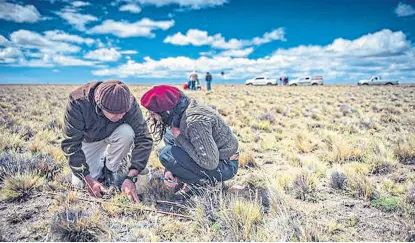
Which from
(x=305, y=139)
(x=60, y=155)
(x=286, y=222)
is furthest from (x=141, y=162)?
(x=305, y=139)

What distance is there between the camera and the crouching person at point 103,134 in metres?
3.09

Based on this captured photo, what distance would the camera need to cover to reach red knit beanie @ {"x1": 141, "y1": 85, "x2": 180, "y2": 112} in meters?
3.07

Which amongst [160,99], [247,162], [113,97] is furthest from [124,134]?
[247,162]

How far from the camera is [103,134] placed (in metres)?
3.81

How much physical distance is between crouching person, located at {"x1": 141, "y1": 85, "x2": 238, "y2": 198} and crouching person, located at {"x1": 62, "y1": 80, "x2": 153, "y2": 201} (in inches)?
10.9

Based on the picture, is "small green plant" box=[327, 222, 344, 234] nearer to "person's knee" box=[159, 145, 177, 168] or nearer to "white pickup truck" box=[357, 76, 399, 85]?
"person's knee" box=[159, 145, 177, 168]

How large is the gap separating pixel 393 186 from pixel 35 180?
4.51 metres

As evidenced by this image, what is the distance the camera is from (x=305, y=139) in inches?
265

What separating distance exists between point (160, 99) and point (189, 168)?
920 millimetres

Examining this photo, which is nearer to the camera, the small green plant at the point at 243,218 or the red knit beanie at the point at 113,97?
the small green plant at the point at 243,218

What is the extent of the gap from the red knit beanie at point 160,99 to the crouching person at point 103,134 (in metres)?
0.23

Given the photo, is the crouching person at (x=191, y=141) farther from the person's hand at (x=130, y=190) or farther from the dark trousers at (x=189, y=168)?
the person's hand at (x=130, y=190)

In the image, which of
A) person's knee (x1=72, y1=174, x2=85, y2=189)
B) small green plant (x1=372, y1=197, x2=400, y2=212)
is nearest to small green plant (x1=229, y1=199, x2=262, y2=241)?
small green plant (x1=372, y1=197, x2=400, y2=212)

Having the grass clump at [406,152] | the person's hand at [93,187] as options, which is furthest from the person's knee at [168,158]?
the grass clump at [406,152]
